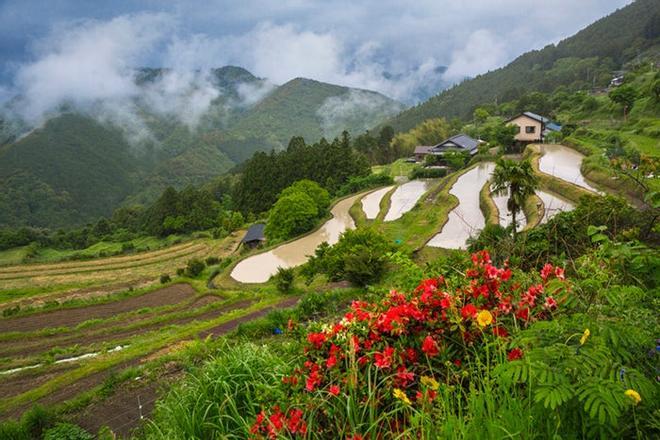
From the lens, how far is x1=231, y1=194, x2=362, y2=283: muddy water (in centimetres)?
2917

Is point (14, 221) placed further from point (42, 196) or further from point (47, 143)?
point (47, 143)

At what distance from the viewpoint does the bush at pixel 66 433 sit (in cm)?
643

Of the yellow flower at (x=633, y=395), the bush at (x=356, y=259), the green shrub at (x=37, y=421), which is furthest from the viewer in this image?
the bush at (x=356, y=259)

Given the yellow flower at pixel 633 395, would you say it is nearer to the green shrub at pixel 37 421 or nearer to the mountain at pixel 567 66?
the green shrub at pixel 37 421

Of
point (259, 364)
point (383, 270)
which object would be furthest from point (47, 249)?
point (259, 364)

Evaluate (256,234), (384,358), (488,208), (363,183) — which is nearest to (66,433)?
(384,358)

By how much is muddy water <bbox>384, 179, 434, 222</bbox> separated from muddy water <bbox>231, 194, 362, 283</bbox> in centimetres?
401

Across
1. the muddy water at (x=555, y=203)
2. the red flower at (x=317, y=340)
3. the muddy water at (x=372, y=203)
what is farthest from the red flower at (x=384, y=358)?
the muddy water at (x=372, y=203)

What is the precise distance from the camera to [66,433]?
6.55 metres

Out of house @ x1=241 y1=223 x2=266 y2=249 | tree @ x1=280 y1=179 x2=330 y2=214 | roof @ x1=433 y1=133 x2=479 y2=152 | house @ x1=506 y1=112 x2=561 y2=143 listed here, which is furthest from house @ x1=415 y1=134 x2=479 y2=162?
house @ x1=241 y1=223 x2=266 y2=249

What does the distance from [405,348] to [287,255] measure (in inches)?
1158

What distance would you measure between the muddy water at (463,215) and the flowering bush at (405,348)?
12786 mm

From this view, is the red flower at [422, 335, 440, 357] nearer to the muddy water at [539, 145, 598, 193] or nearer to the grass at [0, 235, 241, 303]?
the muddy water at [539, 145, 598, 193]

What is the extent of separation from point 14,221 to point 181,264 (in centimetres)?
9159
